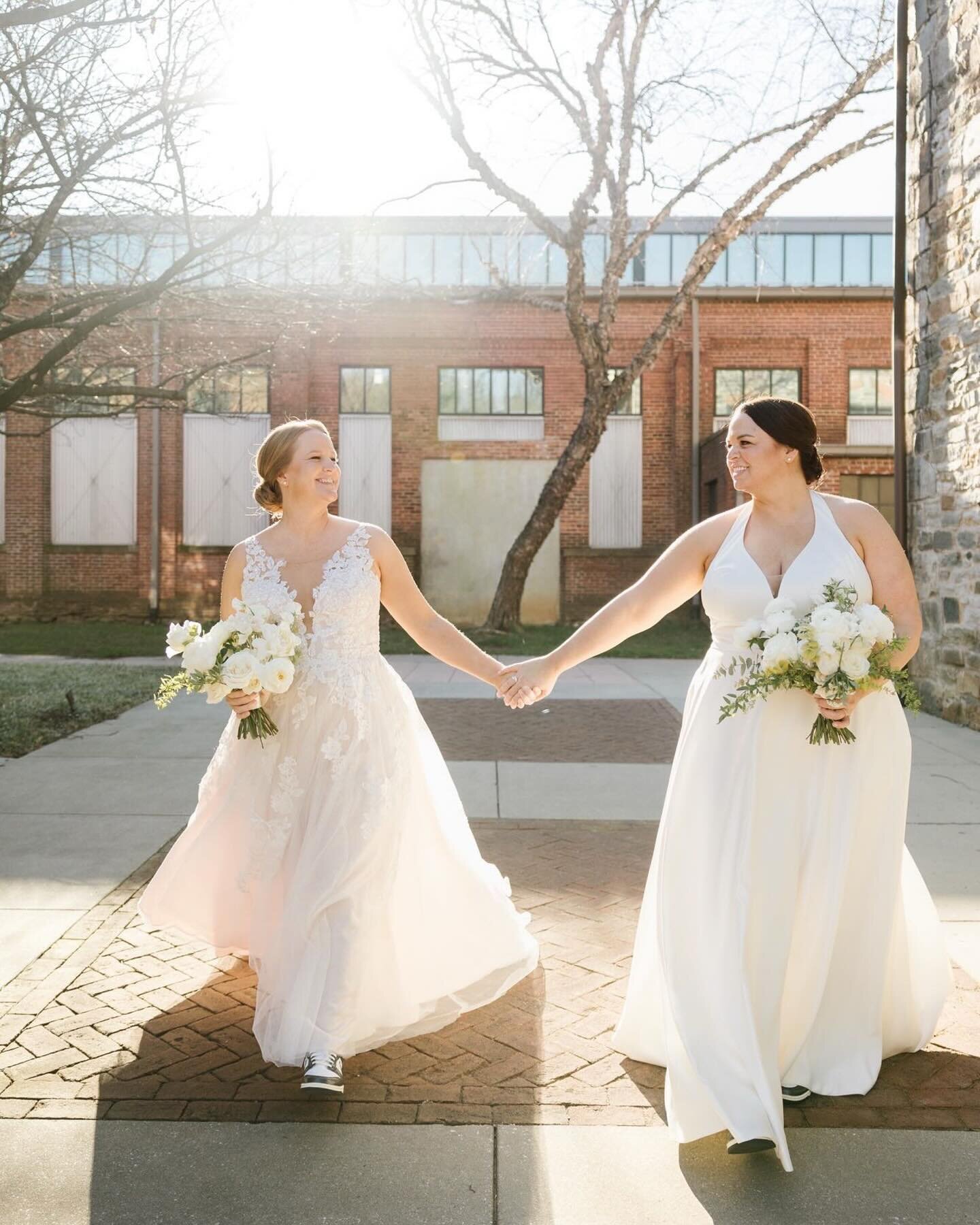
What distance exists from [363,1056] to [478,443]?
22.4 meters

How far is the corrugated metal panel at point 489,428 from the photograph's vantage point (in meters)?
25.0

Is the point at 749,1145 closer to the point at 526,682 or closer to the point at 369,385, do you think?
the point at 526,682

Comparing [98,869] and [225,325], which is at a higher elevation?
[225,325]

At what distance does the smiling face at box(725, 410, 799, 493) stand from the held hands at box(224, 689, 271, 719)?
1.67m

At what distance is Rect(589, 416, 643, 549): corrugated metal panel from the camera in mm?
25109

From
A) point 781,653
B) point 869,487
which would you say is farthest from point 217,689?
point 869,487

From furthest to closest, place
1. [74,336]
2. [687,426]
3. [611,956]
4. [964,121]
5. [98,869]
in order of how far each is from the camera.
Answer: [687,426]
[964,121]
[74,336]
[98,869]
[611,956]

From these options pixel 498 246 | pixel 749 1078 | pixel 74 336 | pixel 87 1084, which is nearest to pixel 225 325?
pixel 74 336

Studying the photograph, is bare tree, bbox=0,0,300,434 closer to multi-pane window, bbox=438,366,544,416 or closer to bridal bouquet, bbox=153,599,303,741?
bridal bouquet, bbox=153,599,303,741

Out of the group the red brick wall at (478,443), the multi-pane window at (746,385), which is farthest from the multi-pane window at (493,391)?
the multi-pane window at (746,385)

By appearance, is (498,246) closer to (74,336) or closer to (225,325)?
(225,325)

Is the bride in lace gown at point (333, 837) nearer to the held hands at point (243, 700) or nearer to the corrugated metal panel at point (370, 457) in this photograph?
the held hands at point (243, 700)

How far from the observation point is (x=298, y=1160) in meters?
2.63

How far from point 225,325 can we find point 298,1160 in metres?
9.99
